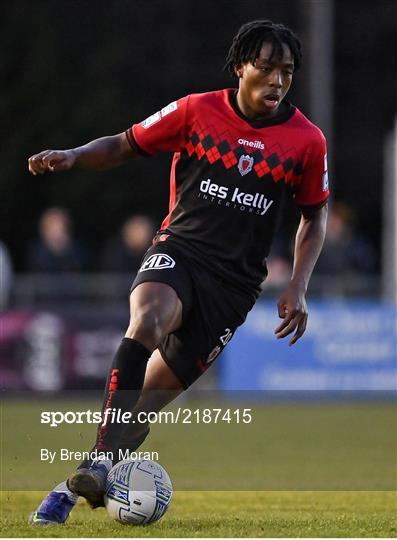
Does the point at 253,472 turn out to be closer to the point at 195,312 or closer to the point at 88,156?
the point at 195,312

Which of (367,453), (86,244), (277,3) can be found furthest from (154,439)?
(277,3)

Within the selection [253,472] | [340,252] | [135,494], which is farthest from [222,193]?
[340,252]

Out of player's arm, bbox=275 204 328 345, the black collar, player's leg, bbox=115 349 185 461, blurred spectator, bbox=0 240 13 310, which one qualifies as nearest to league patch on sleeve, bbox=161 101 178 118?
the black collar

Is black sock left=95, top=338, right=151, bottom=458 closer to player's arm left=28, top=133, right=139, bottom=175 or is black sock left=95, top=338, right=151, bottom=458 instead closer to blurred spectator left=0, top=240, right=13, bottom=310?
player's arm left=28, top=133, right=139, bottom=175

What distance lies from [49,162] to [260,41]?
1.24m

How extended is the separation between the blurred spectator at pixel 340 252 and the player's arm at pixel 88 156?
10.7 m

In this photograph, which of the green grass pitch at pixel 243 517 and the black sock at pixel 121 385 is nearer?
the green grass pitch at pixel 243 517

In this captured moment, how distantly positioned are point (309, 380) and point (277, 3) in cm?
851

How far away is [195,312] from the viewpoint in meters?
7.22

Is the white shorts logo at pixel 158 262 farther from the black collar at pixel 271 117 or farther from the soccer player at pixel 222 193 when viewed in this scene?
the black collar at pixel 271 117

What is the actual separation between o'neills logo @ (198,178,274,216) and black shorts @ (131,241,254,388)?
32cm

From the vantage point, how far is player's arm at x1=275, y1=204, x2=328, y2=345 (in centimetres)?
708

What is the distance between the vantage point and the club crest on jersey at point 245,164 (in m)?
7.19

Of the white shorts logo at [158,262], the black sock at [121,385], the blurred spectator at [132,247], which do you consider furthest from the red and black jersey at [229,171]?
the blurred spectator at [132,247]
